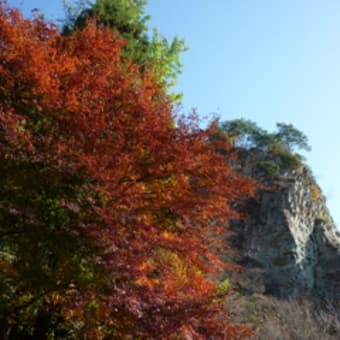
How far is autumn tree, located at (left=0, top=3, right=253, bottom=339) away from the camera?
753 centimetres

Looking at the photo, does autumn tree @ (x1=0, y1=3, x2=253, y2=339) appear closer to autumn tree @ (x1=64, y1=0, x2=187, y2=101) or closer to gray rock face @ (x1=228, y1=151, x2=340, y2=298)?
autumn tree @ (x1=64, y1=0, x2=187, y2=101)

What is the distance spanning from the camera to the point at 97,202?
811cm

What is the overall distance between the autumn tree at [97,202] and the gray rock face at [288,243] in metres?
31.9

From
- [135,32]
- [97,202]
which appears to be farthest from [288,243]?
[97,202]

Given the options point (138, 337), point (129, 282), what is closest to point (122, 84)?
point (129, 282)

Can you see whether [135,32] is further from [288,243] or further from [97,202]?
[288,243]

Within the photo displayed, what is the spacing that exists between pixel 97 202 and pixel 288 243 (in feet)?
132

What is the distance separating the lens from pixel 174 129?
9.27 m

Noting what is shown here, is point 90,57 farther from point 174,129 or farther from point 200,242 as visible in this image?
point 200,242

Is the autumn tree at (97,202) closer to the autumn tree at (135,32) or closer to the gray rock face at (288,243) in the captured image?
the autumn tree at (135,32)

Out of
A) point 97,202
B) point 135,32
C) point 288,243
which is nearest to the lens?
point 97,202

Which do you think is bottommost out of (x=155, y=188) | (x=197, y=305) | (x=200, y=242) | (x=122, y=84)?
(x=197, y=305)

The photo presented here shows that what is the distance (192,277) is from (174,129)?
12.3 ft

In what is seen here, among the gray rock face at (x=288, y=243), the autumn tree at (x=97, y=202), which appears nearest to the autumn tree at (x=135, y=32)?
the autumn tree at (x=97, y=202)
